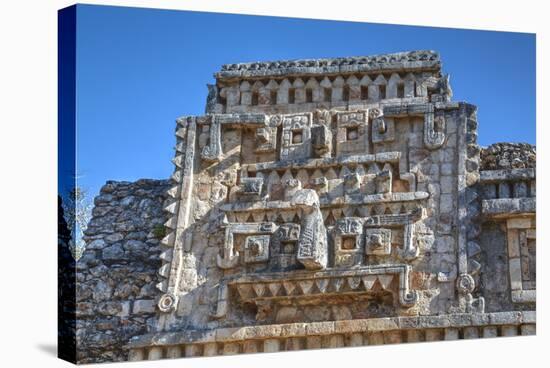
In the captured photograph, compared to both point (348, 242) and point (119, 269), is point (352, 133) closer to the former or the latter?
point (348, 242)

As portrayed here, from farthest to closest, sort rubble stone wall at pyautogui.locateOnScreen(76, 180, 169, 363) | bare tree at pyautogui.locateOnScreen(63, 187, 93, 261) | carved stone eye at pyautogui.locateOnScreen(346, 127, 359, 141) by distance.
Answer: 1. carved stone eye at pyautogui.locateOnScreen(346, 127, 359, 141)
2. rubble stone wall at pyautogui.locateOnScreen(76, 180, 169, 363)
3. bare tree at pyautogui.locateOnScreen(63, 187, 93, 261)

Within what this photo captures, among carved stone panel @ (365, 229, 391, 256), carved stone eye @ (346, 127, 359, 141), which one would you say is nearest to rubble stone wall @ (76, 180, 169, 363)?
carved stone panel @ (365, 229, 391, 256)

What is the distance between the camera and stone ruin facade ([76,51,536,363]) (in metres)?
11.8

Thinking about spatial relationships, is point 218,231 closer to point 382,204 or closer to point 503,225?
point 382,204

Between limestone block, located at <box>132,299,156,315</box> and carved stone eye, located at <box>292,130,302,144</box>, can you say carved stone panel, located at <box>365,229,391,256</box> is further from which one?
limestone block, located at <box>132,299,156,315</box>

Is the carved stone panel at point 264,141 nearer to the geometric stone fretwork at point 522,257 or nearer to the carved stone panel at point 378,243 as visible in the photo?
the carved stone panel at point 378,243

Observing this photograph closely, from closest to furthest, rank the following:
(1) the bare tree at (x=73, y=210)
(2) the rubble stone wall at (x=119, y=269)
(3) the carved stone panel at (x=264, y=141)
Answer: (1) the bare tree at (x=73, y=210) < (2) the rubble stone wall at (x=119, y=269) < (3) the carved stone panel at (x=264, y=141)

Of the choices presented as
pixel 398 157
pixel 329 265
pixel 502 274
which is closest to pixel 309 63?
pixel 398 157

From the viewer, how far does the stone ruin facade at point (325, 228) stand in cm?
1180

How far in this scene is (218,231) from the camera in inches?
488

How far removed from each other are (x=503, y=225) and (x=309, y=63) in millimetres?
3062

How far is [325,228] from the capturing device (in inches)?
477

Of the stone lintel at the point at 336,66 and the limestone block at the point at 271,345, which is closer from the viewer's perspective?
the limestone block at the point at 271,345

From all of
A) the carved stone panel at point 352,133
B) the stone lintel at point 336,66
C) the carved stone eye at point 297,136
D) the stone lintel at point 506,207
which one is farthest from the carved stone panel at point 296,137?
the stone lintel at point 506,207
